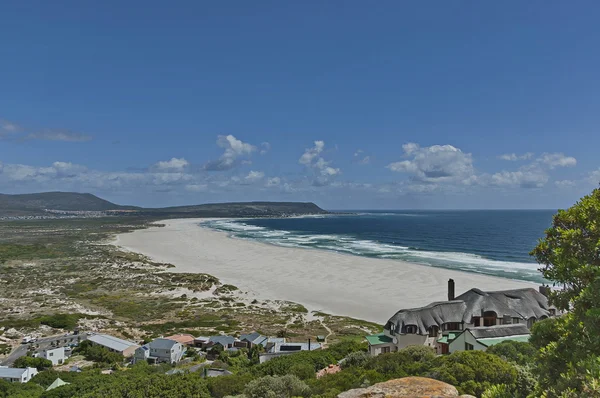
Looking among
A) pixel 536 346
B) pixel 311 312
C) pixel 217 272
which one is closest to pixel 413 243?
pixel 217 272

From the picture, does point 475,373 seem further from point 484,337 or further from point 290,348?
point 290,348

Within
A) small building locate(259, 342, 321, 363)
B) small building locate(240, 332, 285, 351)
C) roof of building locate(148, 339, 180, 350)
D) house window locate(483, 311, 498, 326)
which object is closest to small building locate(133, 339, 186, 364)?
roof of building locate(148, 339, 180, 350)

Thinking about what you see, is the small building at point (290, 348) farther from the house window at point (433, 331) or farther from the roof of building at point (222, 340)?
the house window at point (433, 331)

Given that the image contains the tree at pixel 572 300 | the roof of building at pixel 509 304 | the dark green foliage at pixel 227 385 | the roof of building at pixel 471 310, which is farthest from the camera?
the roof of building at pixel 509 304

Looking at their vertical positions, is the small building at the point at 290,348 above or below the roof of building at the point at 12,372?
above

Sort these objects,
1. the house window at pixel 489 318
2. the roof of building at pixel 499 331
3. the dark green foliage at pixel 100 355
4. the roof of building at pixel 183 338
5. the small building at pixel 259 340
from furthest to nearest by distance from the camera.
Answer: the roof of building at pixel 183 338, the small building at pixel 259 340, the dark green foliage at pixel 100 355, the house window at pixel 489 318, the roof of building at pixel 499 331

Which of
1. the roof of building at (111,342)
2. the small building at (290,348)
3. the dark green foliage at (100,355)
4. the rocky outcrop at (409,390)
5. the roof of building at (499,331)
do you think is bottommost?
the dark green foliage at (100,355)

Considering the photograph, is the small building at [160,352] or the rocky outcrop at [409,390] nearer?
the rocky outcrop at [409,390]

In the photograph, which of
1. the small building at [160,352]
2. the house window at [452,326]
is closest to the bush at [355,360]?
the house window at [452,326]
